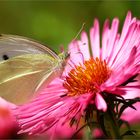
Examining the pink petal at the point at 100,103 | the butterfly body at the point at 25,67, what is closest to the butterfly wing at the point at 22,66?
the butterfly body at the point at 25,67

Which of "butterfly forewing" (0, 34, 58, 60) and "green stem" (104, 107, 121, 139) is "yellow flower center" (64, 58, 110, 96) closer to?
"butterfly forewing" (0, 34, 58, 60)

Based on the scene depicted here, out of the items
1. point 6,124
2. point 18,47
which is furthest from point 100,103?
point 6,124

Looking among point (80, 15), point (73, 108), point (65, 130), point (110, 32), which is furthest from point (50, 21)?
point (73, 108)

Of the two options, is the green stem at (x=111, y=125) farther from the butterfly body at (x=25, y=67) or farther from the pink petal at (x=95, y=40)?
the pink petal at (x=95, y=40)

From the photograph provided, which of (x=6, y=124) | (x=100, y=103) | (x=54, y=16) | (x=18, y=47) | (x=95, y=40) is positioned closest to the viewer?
(x=100, y=103)

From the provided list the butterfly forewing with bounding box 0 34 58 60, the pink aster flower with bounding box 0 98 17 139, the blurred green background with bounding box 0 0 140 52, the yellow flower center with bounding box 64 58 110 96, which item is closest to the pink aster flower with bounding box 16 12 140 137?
the yellow flower center with bounding box 64 58 110 96

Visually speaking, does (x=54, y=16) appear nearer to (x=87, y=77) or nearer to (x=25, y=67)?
(x=25, y=67)
